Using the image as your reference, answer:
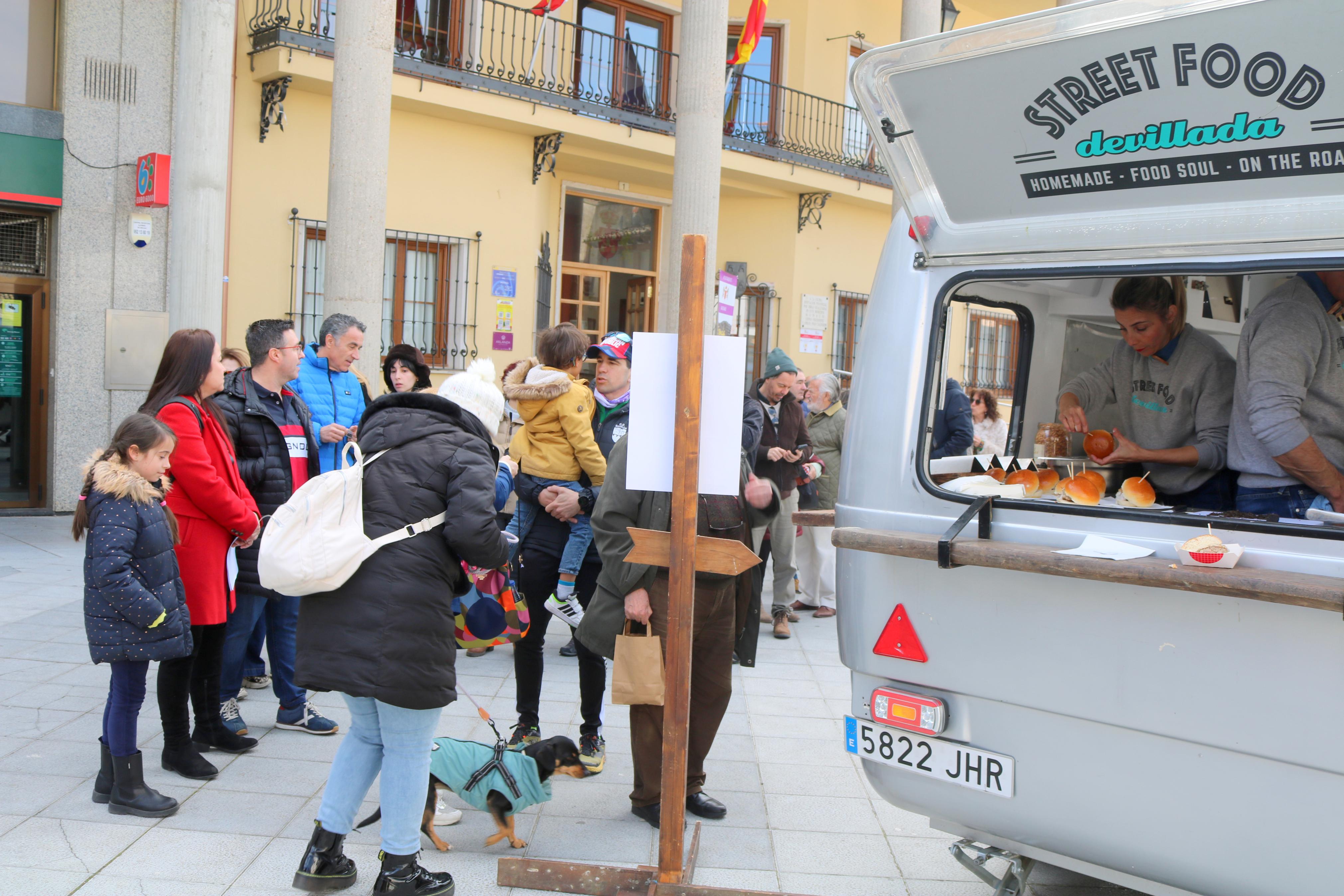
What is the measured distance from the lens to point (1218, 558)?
2457 millimetres

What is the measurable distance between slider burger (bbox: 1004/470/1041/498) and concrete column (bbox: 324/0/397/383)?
6645 mm

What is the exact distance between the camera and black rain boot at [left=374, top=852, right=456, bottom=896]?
335cm

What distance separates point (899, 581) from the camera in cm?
305

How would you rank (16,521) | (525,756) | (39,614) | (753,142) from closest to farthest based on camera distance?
(525,756) → (39,614) → (16,521) → (753,142)

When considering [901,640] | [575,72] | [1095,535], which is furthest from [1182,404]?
[575,72]

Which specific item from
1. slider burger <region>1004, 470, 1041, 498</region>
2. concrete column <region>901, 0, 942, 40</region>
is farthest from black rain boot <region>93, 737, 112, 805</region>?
concrete column <region>901, 0, 942, 40</region>

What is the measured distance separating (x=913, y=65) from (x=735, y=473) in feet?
4.22

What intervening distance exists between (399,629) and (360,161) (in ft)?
22.3

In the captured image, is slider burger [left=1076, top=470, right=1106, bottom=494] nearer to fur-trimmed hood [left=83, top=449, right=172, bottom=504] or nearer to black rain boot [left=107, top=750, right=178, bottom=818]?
fur-trimmed hood [left=83, top=449, right=172, bottom=504]

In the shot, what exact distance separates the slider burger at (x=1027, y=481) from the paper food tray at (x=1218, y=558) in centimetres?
67

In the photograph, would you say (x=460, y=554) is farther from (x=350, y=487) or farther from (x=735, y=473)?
(x=735, y=473)

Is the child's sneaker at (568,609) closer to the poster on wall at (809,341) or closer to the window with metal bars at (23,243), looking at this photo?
the window with metal bars at (23,243)

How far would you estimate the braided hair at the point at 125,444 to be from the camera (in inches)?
154

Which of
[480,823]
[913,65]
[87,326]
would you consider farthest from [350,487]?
[87,326]
